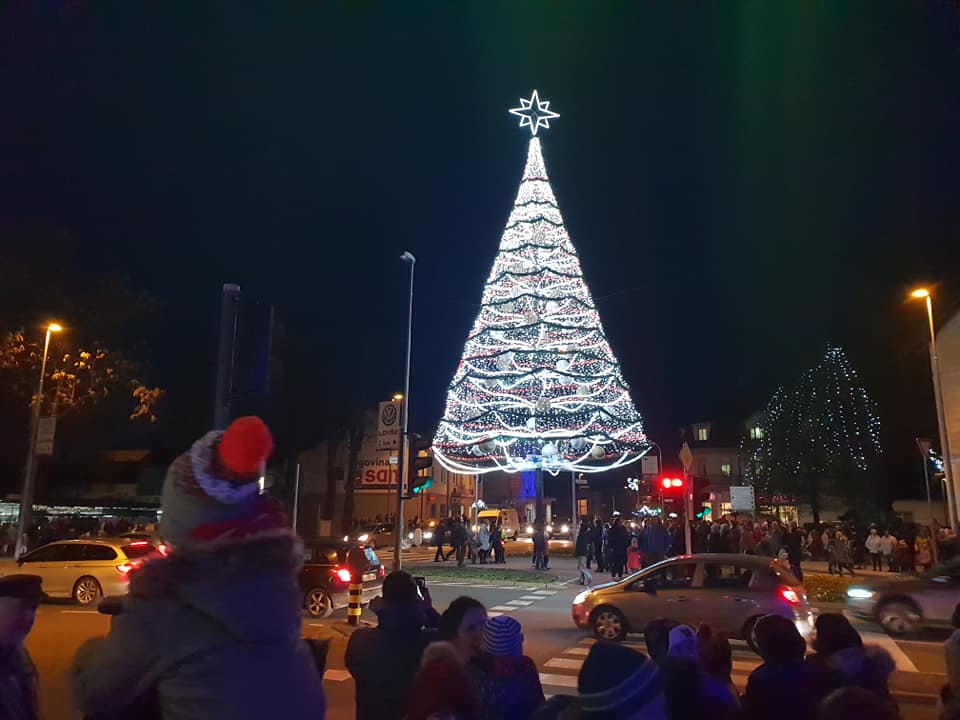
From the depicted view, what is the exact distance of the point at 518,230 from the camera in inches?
1428

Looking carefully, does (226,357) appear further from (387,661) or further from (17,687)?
(17,687)

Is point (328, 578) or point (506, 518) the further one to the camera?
point (506, 518)

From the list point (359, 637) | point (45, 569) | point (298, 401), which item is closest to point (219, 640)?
point (359, 637)

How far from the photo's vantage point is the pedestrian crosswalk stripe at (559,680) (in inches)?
361

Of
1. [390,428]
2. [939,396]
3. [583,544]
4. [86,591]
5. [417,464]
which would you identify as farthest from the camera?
[583,544]

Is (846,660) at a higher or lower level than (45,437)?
lower

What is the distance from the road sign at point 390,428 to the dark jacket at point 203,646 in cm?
1331

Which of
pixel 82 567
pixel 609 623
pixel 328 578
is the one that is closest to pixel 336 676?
pixel 609 623

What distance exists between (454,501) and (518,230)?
38119mm

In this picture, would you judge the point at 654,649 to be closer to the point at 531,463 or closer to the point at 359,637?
the point at 359,637

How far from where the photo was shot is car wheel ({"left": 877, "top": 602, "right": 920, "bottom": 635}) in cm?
1342

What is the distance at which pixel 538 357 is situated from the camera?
35.8 metres

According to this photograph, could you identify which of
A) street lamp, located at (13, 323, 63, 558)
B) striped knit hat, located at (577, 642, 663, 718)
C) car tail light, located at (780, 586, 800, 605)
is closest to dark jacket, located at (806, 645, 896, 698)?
→ striped knit hat, located at (577, 642, 663, 718)

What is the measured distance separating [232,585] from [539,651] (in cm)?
1070
